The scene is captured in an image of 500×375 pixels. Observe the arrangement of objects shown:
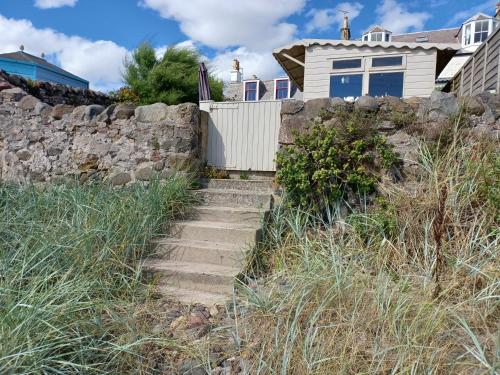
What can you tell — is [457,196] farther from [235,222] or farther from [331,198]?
[235,222]

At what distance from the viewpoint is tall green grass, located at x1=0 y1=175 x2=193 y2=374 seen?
1.99 metres

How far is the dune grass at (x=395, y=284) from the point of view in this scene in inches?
78.9

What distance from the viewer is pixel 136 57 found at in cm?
1126

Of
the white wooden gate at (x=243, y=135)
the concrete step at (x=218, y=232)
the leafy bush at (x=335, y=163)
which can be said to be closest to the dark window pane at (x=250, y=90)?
the white wooden gate at (x=243, y=135)

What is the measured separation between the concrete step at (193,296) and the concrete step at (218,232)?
26.6 inches

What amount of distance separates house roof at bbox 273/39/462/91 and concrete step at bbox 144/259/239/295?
6.54 m

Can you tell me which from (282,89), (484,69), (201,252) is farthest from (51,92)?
(282,89)

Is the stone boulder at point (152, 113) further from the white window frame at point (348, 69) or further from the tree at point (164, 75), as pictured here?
the tree at point (164, 75)

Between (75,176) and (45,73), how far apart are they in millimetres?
7782

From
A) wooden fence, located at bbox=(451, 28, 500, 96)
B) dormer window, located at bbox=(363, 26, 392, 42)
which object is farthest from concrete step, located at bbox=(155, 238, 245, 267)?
dormer window, located at bbox=(363, 26, 392, 42)

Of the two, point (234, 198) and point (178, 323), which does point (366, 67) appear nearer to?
point (234, 198)

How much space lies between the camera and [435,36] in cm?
2620

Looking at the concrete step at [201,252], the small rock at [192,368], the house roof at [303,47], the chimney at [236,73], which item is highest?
the chimney at [236,73]

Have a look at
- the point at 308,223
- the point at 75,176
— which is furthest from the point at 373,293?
the point at 75,176
